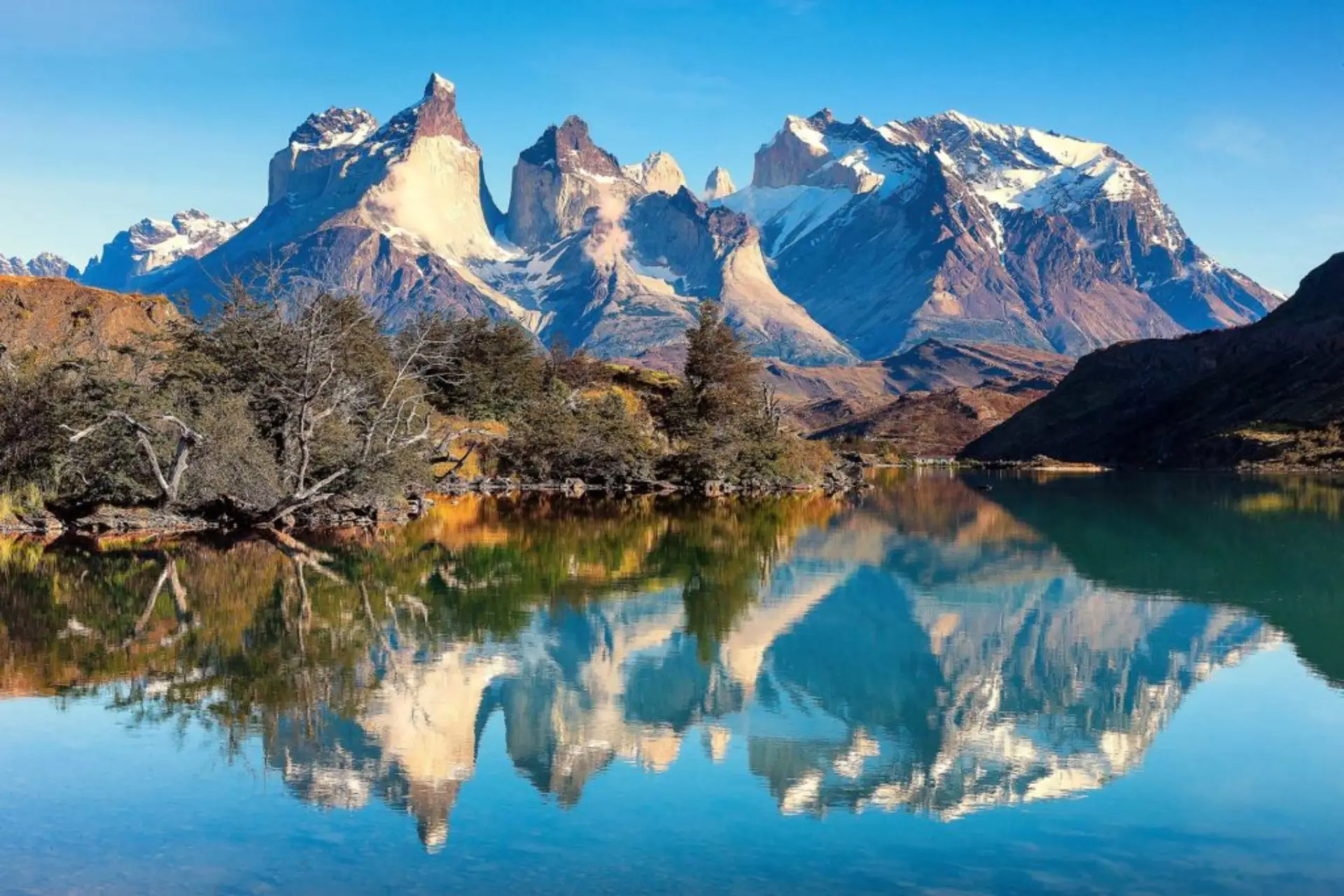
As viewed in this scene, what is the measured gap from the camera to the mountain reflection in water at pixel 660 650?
1272 centimetres

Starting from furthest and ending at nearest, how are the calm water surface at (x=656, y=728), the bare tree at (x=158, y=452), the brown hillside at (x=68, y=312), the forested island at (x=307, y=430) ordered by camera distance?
the brown hillside at (x=68, y=312) < the forested island at (x=307, y=430) < the bare tree at (x=158, y=452) < the calm water surface at (x=656, y=728)

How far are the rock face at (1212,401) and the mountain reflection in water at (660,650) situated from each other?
270 feet

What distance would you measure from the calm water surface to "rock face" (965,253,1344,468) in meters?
89.5

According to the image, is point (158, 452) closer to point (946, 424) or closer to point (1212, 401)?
point (1212, 401)

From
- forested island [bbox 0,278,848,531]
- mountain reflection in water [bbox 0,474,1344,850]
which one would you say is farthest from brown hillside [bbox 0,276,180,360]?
mountain reflection in water [bbox 0,474,1344,850]

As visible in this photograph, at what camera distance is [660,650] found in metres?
18.7

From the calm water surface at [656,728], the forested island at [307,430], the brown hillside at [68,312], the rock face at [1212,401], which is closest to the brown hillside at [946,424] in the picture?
the rock face at [1212,401]

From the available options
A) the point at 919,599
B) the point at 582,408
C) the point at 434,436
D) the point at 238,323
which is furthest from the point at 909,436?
the point at 919,599

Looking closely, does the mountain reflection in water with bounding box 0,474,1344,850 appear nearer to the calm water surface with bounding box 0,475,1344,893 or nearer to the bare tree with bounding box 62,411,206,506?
the calm water surface with bounding box 0,475,1344,893

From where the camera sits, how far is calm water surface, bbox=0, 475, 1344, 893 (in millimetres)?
9938

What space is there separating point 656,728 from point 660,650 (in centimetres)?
453

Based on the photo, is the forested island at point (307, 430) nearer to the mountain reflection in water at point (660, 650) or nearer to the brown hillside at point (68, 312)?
the mountain reflection in water at point (660, 650)

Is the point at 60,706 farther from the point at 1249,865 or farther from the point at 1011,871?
the point at 1249,865

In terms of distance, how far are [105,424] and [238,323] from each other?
31.9 feet
